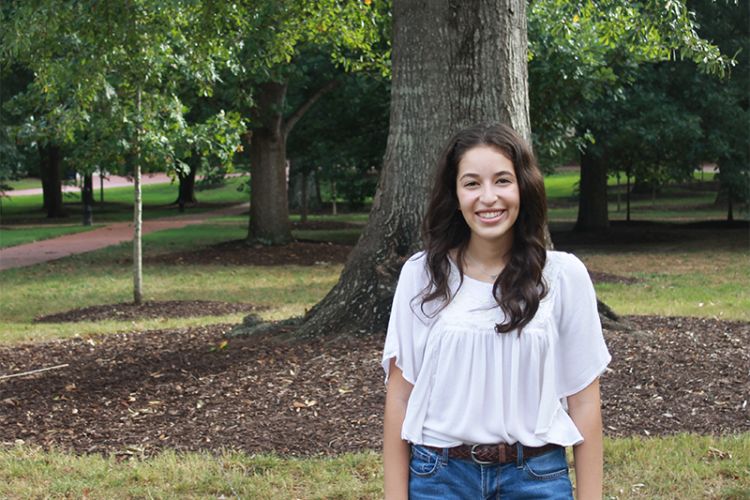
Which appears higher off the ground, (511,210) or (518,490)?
(511,210)

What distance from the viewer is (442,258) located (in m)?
2.70

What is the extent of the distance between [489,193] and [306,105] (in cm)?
1797

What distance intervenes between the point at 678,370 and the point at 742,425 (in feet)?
3.00

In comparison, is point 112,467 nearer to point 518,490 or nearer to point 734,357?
point 518,490

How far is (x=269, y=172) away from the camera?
68.2 feet

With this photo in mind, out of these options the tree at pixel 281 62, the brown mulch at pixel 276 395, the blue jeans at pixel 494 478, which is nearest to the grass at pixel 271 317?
the brown mulch at pixel 276 395

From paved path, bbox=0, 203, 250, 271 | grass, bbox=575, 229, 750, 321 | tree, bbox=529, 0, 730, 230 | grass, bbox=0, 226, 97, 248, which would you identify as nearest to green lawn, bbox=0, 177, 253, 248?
grass, bbox=0, 226, 97, 248

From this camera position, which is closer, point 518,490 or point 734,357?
point 518,490

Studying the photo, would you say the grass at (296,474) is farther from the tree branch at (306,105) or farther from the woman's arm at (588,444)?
the tree branch at (306,105)

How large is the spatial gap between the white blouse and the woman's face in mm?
134

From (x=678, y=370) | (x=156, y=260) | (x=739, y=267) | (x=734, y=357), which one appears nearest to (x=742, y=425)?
(x=678, y=370)

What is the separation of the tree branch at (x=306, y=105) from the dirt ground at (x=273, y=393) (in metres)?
12.4

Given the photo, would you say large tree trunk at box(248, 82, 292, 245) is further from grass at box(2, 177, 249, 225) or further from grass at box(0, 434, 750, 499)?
grass at box(2, 177, 249, 225)

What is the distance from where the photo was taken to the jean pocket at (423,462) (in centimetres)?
255
